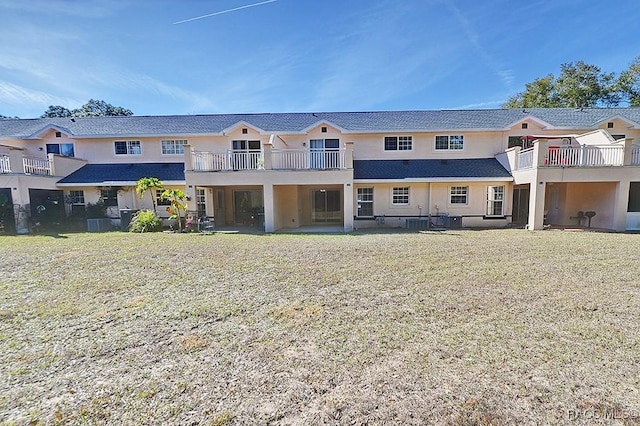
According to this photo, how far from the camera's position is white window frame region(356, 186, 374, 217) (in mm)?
16939

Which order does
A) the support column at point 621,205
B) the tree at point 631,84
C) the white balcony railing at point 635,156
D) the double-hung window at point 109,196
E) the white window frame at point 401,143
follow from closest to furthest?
the support column at point 621,205
the white balcony railing at point 635,156
the double-hung window at point 109,196
the white window frame at point 401,143
the tree at point 631,84

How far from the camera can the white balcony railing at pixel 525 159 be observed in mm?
14752

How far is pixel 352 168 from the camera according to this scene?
14625 mm

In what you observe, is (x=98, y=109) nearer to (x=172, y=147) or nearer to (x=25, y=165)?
(x=25, y=165)

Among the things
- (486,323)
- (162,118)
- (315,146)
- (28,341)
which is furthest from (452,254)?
(162,118)

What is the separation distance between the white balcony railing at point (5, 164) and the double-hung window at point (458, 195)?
23.7 meters

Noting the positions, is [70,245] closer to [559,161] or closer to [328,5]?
[328,5]

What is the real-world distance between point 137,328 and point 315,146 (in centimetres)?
1489

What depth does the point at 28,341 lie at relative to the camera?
407cm

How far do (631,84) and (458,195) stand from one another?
94.8ft

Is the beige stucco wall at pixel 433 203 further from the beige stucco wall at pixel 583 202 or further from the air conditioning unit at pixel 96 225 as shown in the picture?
the air conditioning unit at pixel 96 225

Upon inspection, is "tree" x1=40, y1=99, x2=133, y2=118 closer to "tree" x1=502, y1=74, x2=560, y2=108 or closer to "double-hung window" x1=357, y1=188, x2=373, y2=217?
"double-hung window" x1=357, y1=188, x2=373, y2=217

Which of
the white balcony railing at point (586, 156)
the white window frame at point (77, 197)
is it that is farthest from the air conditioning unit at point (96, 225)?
the white balcony railing at point (586, 156)

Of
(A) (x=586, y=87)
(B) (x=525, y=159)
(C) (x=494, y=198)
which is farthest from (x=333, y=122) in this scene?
(A) (x=586, y=87)
